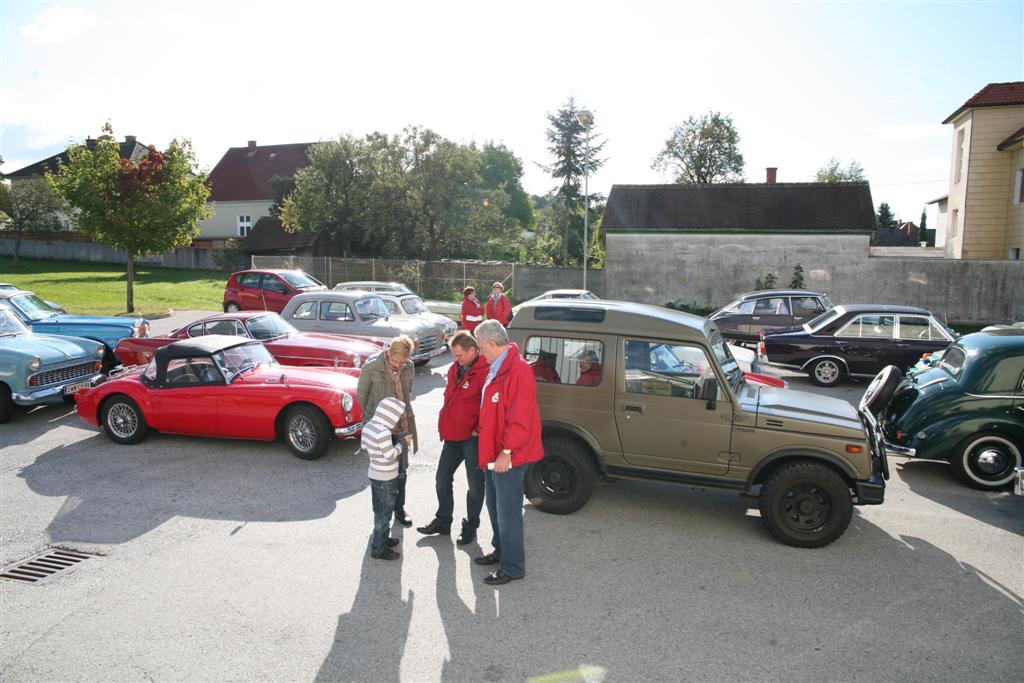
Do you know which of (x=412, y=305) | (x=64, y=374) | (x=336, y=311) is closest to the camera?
(x=64, y=374)

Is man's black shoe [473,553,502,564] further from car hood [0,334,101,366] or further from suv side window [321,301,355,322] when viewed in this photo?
suv side window [321,301,355,322]

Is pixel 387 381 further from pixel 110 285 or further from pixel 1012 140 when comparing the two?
pixel 110 285

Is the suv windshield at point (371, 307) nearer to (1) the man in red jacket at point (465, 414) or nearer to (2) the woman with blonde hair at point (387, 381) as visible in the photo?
(2) the woman with blonde hair at point (387, 381)

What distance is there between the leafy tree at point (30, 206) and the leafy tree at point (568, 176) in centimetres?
3205

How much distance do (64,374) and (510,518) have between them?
893 cm

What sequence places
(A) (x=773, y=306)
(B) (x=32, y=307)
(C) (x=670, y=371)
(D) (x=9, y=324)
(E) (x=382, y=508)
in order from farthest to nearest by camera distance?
1. (A) (x=773, y=306)
2. (B) (x=32, y=307)
3. (D) (x=9, y=324)
4. (C) (x=670, y=371)
5. (E) (x=382, y=508)

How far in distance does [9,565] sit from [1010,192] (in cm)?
3576

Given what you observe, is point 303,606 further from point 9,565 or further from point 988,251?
point 988,251

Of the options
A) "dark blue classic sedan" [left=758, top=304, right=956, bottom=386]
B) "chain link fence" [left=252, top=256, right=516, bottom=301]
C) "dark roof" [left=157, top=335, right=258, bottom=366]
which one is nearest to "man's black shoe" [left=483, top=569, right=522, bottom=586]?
"dark roof" [left=157, top=335, right=258, bottom=366]

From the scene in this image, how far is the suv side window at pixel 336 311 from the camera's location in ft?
45.8

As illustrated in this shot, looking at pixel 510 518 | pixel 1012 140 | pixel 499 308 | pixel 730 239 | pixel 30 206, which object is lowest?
pixel 510 518

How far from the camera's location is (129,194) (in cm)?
2366

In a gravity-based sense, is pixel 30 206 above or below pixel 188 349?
above

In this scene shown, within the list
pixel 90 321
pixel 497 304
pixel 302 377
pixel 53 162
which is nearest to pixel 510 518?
pixel 302 377
